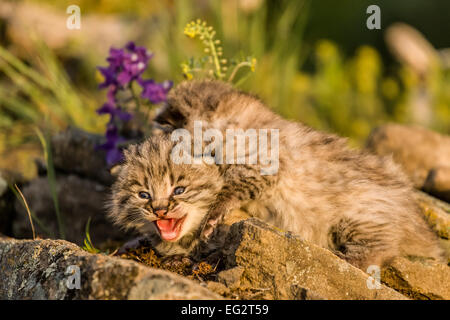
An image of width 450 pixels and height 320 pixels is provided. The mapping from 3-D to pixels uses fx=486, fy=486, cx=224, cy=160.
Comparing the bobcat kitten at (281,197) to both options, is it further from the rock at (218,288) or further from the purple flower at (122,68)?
the purple flower at (122,68)

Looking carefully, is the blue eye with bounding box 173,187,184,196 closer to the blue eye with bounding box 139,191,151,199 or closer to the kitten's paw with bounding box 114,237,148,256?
the blue eye with bounding box 139,191,151,199

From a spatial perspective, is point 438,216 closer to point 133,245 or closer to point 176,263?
point 176,263

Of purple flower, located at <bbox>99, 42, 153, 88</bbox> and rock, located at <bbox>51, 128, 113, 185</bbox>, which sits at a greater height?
purple flower, located at <bbox>99, 42, 153, 88</bbox>

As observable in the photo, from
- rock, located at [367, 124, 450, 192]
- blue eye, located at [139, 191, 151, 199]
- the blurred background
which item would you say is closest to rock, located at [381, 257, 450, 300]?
blue eye, located at [139, 191, 151, 199]

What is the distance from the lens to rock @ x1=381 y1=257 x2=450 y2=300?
3.04 m

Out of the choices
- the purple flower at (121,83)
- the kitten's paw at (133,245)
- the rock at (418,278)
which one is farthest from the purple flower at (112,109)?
the rock at (418,278)

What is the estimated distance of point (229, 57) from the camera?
7.00 meters

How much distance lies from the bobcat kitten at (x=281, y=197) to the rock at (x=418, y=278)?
98mm

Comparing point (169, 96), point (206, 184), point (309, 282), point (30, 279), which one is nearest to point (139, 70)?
point (169, 96)

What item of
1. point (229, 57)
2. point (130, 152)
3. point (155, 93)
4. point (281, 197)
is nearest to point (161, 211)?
point (130, 152)

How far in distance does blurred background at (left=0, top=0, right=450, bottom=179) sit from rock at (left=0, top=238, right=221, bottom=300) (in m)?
3.39

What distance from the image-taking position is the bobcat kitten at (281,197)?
310cm

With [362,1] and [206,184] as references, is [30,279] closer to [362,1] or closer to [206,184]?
[206,184]

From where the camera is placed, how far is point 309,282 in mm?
2619
